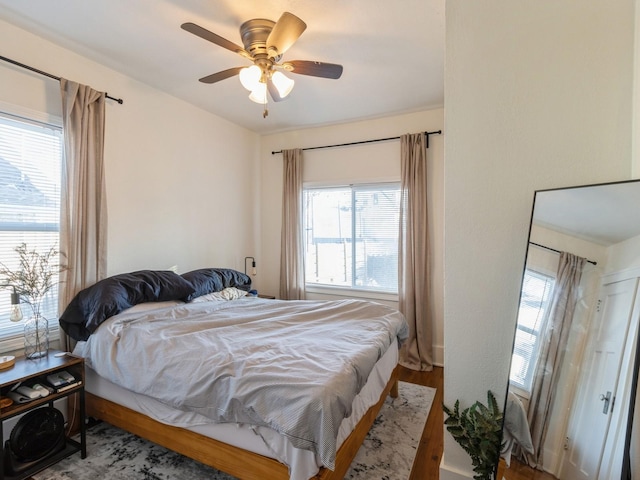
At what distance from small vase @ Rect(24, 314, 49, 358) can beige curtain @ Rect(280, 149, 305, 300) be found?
8.15 ft

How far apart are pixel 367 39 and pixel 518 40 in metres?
1.18

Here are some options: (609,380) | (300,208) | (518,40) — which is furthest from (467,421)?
(300,208)

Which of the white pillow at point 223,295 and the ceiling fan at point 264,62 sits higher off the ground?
the ceiling fan at point 264,62

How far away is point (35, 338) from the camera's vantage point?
2002 mm

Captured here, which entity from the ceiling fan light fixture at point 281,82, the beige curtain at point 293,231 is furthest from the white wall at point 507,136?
the beige curtain at point 293,231

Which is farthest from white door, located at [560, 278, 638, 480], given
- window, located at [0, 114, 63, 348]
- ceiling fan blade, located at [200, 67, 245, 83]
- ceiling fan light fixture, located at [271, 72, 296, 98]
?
window, located at [0, 114, 63, 348]

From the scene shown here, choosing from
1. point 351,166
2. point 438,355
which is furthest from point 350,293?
point 351,166

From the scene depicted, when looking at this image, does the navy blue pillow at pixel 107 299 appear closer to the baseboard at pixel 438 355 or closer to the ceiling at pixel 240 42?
the ceiling at pixel 240 42

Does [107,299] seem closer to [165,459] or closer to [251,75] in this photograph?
[165,459]

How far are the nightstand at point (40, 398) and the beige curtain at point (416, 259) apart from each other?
2.93 m

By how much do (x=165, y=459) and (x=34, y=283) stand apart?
56.9 inches

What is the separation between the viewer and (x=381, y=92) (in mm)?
3115

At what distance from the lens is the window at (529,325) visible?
4.09 feet

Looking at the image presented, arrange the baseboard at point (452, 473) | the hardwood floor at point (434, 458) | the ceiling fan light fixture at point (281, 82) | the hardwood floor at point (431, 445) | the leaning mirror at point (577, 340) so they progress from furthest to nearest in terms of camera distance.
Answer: the ceiling fan light fixture at point (281, 82), the hardwood floor at point (431, 445), the baseboard at point (452, 473), the hardwood floor at point (434, 458), the leaning mirror at point (577, 340)
